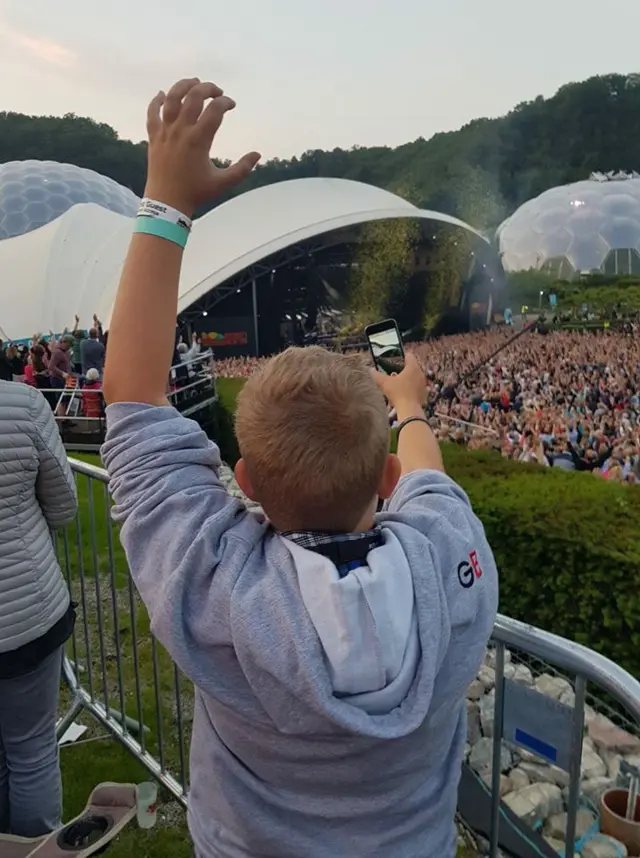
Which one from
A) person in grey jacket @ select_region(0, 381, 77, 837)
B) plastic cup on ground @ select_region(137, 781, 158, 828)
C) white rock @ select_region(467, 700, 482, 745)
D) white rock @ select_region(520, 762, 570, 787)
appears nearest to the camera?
person in grey jacket @ select_region(0, 381, 77, 837)

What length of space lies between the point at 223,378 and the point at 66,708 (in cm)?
1292

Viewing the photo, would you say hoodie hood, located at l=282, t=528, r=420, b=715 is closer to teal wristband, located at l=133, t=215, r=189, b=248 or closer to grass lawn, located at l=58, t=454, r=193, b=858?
teal wristband, located at l=133, t=215, r=189, b=248

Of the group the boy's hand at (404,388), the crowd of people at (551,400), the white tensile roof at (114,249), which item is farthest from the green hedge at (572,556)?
the white tensile roof at (114,249)

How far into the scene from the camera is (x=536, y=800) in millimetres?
2945

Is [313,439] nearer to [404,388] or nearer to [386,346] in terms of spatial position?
[404,388]

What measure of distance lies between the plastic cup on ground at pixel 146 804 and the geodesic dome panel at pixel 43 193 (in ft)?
97.0

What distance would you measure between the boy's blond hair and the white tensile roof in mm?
19263

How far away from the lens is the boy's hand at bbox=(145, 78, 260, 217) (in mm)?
905

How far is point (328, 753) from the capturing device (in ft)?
2.74

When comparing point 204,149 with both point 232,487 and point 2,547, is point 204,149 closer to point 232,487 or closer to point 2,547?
point 2,547

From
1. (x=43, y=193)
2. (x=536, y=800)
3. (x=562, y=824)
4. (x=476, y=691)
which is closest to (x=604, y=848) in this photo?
(x=562, y=824)

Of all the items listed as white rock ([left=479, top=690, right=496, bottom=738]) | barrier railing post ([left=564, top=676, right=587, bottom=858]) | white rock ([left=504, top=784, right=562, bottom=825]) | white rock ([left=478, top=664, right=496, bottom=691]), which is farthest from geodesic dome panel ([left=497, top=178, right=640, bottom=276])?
barrier railing post ([left=564, top=676, right=587, bottom=858])

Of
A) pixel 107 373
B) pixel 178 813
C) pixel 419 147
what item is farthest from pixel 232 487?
pixel 419 147

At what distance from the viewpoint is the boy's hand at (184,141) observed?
35.6 inches
